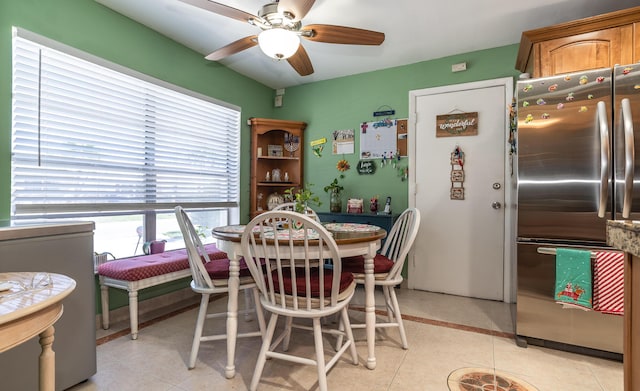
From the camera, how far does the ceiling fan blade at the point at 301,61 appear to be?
2.32 m

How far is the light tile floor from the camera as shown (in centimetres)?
174

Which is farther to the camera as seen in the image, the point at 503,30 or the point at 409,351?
the point at 503,30

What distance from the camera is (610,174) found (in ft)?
6.26

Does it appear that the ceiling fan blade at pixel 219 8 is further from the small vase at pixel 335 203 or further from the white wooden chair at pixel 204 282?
the small vase at pixel 335 203

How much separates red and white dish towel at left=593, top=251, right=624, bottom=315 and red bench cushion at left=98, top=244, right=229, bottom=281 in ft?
7.36

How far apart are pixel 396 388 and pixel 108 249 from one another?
241cm

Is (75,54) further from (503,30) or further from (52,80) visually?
A: (503,30)

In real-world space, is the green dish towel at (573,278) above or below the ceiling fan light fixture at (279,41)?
below

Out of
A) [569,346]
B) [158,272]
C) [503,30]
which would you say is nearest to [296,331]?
[158,272]

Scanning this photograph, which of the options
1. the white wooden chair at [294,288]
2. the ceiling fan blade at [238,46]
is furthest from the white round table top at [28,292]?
the ceiling fan blade at [238,46]

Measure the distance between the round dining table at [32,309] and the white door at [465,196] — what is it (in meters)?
3.12

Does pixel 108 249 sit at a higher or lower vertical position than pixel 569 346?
higher

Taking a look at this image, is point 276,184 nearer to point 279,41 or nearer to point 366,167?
point 366,167

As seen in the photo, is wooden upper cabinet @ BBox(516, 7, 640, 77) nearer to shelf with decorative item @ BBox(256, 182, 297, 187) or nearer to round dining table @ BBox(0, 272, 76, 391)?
shelf with decorative item @ BBox(256, 182, 297, 187)
